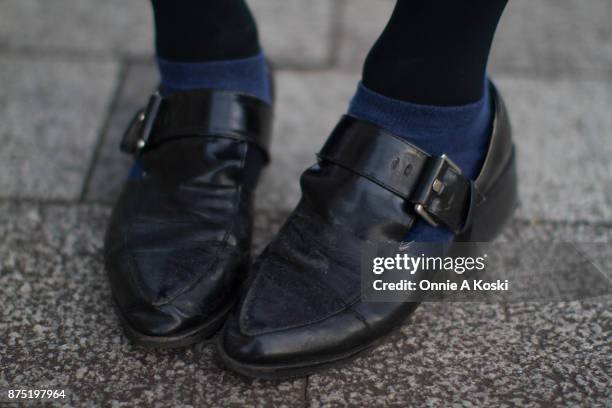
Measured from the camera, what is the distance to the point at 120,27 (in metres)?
1.90

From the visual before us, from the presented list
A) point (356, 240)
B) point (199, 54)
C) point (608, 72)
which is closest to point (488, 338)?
point (356, 240)

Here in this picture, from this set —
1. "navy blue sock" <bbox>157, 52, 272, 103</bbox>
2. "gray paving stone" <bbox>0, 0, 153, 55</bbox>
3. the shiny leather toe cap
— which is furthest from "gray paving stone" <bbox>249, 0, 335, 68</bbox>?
the shiny leather toe cap

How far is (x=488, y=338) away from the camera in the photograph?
3.37ft

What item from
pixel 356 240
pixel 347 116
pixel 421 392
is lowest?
pixel 421 392

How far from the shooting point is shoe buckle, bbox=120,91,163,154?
112 cm

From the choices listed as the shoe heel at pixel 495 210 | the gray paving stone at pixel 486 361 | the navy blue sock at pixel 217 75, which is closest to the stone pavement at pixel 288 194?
the gray paving stone at pixel 486 361

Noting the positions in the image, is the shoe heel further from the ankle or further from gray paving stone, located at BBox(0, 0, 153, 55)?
gray paving stone, located at BBox(0, 0, 153, 55)

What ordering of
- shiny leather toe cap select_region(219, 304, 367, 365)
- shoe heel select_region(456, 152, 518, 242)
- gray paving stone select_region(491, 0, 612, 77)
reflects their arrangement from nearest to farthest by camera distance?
shiny leather toe cap select_region(219, 304, 367, 365), shoe heel select_region(456, 152, 518, 242), gray paving stone select_region(491, 0, 612, 77)

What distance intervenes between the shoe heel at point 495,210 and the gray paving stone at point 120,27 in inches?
31.4

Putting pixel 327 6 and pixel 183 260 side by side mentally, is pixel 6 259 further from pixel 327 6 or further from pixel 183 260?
pixel 327 6

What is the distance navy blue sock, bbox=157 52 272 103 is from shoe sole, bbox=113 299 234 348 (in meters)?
0.39

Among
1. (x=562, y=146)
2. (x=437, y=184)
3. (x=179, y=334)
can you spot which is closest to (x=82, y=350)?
(x=179, y=334)

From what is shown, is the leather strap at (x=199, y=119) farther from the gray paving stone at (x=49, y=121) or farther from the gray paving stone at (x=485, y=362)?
the gray paving stone at (x=485, y=362)

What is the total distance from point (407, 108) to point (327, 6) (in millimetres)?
1205
